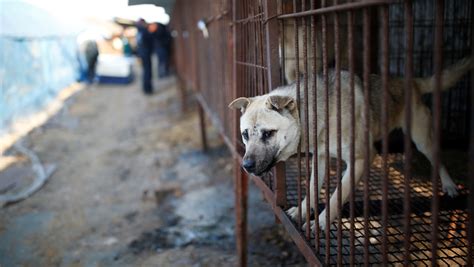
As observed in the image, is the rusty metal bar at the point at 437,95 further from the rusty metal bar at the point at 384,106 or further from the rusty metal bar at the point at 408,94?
the rusty metal bar at the point at 384,106

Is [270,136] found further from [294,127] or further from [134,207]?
[134,207]

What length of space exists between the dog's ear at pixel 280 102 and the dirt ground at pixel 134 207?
6.84 feet

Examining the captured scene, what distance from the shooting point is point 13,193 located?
635 centimetres

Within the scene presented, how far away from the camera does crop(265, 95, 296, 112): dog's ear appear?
104 inches

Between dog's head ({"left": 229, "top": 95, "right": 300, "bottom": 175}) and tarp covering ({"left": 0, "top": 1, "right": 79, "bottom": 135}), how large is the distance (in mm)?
6709

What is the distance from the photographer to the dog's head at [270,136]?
8.91 feet

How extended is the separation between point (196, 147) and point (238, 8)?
533 cm

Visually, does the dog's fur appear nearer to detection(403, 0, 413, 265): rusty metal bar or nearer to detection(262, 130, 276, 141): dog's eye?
detection(262, 130, 276, 141): dog's eye

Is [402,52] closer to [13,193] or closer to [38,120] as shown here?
[13,193]

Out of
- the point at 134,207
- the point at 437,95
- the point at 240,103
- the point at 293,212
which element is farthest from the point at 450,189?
the point at 134,207

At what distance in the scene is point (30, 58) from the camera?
31.5 ft

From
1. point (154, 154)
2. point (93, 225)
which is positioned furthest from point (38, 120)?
point (93, 225)

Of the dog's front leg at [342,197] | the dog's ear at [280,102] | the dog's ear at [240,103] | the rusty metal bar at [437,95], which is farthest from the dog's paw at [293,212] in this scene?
the rusty metal bar at [437,95]

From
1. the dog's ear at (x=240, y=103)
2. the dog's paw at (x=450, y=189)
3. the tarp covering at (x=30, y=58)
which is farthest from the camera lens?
the tarp covering at (x=30, y=58)
